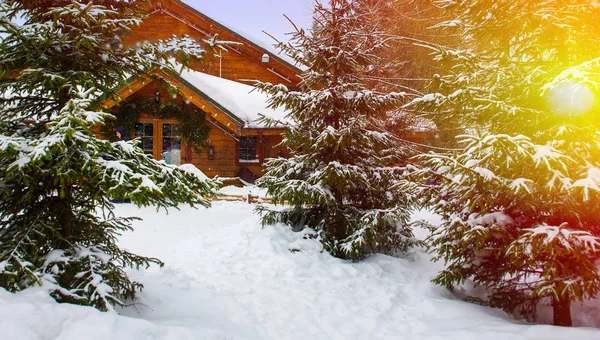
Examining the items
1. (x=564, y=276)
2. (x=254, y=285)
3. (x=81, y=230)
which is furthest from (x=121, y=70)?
(x=564, y=276)

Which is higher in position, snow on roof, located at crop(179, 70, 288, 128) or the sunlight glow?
snow on roof, located at crop(179, 70, 288, 128)

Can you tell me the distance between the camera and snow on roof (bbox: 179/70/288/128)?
14.5 m

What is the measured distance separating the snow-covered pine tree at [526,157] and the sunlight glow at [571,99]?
0.04ft

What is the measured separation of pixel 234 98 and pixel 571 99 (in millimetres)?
13800

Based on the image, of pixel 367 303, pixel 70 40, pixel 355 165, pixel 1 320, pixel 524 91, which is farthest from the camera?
pixel 355 165

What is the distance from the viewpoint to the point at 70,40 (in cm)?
374

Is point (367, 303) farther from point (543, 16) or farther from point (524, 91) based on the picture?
point (543, 16)

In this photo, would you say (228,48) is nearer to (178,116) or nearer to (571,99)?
(178,116)

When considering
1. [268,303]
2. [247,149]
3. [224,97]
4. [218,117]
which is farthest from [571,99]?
[247,149]

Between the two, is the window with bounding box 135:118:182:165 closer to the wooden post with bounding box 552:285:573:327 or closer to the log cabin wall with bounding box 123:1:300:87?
the log cabin wall with bounding box 123:1:300:87

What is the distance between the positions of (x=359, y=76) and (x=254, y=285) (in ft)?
16.9

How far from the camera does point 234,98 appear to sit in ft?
53.4

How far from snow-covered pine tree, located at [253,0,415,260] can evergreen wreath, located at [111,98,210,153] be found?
321 inches

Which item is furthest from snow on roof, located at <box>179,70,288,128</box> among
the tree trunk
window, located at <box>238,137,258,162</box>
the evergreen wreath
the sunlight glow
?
the tree trunk
